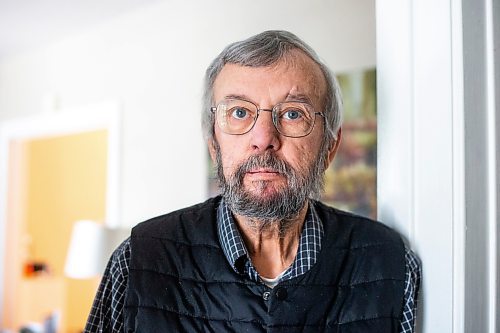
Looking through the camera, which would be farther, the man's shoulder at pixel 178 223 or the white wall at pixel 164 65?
the white wall at pixel 164 65

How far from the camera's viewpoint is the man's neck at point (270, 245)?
23.2 inches

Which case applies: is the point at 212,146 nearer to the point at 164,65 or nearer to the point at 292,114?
the point at 292,114

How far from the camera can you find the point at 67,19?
3.34 ft

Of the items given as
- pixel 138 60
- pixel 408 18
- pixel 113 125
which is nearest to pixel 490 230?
pixel 408 18

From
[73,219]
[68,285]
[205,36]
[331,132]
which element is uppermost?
[205,36]

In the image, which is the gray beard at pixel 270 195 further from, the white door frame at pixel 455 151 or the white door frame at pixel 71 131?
the white door frame at pixel 71 131

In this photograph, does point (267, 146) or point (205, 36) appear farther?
point (205, 36)

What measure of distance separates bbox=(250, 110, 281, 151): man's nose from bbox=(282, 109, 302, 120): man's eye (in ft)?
0.06

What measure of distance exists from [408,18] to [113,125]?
51.2 inches

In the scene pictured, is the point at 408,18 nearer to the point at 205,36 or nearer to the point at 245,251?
the point at 245,251

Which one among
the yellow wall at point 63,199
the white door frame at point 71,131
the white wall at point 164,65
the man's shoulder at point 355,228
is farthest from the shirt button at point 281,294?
the yellow wall at point 63,199

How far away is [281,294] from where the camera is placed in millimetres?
521

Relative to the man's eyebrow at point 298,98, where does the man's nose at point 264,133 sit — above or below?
below

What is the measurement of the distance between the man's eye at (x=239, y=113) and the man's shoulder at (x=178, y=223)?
14 centimetres
